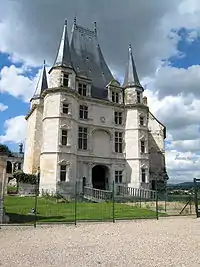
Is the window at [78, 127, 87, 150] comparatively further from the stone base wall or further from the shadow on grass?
the shadow on grass

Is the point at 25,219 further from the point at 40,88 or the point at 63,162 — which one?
the point at 40,88

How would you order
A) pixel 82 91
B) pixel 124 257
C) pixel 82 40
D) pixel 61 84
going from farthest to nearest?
pixel 82 40 < pixel 82 91 < pixel 61 84 < pixel 124 257

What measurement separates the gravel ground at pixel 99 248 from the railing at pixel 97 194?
17909 mm

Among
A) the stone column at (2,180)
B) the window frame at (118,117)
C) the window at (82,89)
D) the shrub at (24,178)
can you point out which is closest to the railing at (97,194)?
the shrub at (24,178)

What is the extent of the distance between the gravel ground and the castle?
810 inches

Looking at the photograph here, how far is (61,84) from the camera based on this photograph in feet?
110

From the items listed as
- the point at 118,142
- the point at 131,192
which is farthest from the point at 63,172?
the point at 118,142

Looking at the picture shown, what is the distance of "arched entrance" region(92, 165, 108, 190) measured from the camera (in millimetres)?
37125

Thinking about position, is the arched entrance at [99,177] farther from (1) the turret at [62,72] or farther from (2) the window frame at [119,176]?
(1) the turret at [62,72]

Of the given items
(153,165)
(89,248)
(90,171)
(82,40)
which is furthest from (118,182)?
(89,248)

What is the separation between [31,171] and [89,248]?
29.9 meters

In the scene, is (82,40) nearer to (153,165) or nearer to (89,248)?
(153,165)

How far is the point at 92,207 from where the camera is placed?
2169 cm

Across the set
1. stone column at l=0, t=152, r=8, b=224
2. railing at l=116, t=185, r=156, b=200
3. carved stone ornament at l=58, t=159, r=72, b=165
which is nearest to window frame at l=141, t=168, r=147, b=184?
railing at l=116, t=185, r=156, b=200
